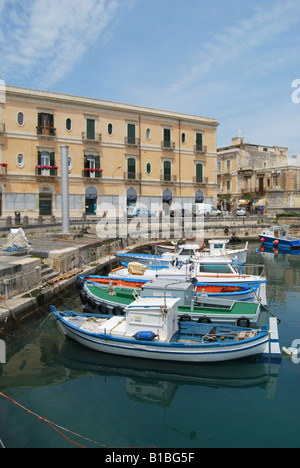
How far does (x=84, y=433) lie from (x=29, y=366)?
10.9 feet

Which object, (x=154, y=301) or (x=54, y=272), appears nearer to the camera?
(x=154, y=301)

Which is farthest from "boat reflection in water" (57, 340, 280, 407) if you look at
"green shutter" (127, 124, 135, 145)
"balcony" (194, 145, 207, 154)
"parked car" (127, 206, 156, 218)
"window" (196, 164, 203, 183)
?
"balcony" (194, 145, 207, 154)

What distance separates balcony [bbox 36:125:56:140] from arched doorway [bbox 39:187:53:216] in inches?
201

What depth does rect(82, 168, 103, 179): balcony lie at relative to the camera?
129 ft

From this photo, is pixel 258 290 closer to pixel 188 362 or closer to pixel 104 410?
pixel 188 362

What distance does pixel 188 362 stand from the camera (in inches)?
385

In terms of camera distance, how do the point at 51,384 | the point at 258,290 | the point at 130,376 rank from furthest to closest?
the point at 258,290, the point at 130,376, the point at 51,384

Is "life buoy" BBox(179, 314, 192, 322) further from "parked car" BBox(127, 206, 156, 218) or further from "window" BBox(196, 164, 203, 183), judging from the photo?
"window" BBox(196, 164, 203, 183)

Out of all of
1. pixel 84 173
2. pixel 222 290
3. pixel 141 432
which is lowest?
pixel 141 432

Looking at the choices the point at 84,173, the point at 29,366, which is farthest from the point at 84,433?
the point at 84,173

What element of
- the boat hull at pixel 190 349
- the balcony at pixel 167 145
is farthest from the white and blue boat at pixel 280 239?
the boat hull at pixel 190 349

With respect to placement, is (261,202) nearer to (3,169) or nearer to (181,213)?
(181,213)

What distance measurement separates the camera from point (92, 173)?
131 ft
